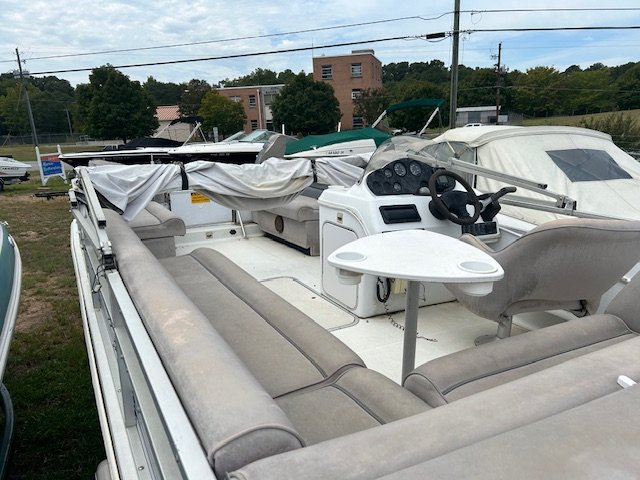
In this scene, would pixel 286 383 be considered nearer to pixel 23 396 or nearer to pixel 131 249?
pixel 131 249

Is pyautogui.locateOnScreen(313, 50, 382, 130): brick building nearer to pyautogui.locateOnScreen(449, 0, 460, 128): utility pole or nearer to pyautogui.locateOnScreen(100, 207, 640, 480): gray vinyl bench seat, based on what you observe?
pyautogui.locateOnScreen(449, 0, 460, 128): utility pole

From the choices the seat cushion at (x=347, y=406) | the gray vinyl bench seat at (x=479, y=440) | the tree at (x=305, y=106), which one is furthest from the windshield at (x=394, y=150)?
the tree at (x=305, y=106)

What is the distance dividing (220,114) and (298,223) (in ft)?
115

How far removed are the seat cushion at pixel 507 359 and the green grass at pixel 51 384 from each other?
72.7 inches

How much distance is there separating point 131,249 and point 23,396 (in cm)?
148

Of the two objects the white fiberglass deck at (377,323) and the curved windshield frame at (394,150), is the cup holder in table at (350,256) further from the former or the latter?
the curved windshield frame at (394,150)

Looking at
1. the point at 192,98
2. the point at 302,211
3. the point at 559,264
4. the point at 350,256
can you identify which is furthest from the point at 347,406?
the point at 192,98

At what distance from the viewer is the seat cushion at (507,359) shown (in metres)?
1.45

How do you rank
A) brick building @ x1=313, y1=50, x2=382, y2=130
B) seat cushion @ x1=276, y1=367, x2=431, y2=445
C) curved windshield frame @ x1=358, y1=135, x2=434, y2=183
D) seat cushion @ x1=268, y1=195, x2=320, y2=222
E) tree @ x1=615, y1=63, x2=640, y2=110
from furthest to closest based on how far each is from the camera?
brick building @ x1=313, y1=50, x2=382, y2=130, tree @ x1=615, y1=63, x2=640, y2=110, seat cushion @ x1=268, y1=195, x2=320, y2=222, curved windshield frame @ x1=358, y1=135, x2=434, y2=183, seat cushion @ x1=276, y1=367, x2=431, y2=445

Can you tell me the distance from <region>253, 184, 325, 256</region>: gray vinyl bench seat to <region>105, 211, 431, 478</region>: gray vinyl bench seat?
1.64 metres

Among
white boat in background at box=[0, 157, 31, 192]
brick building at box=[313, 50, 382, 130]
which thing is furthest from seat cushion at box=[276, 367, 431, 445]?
brick building at box=[313, 50, 382, 130]

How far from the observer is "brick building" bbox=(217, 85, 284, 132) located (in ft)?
157

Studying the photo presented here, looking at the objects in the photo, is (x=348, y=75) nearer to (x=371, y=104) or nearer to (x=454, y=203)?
(x=371, y=104)

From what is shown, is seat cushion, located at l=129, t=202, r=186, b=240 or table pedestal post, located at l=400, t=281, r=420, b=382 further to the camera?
seat cushion, located at l=129, t=202, r=186, b=240
